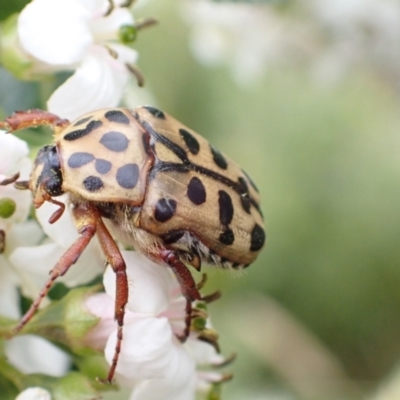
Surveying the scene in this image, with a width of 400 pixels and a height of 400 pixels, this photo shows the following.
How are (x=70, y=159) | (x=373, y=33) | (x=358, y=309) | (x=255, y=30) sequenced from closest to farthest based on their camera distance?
(x=70, y=159) < (x=373, y=33) < (x=255, y=30) < (x=358, y=309)

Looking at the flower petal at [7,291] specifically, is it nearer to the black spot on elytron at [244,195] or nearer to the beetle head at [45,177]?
the beetle head at [45,177]

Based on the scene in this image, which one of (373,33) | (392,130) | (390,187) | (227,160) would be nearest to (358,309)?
(390,187)

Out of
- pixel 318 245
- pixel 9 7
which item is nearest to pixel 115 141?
pixel 9 7

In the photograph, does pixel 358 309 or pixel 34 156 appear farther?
pixel 358 309

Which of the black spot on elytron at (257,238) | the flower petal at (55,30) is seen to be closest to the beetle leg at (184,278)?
the black spot on elytron at (257,238)

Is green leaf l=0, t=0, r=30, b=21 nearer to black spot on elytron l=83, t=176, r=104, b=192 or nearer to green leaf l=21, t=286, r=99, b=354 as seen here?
black spot on elytron l=83, t=176, r=104, b=192

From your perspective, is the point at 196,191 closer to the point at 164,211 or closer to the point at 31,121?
the point at 164,211

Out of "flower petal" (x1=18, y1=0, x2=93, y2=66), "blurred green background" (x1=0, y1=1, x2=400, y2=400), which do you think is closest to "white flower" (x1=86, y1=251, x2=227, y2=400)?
"flower petal" (x1=18, y1=0, x2=93, y2=66)

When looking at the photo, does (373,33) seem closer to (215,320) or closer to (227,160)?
(215,320)
